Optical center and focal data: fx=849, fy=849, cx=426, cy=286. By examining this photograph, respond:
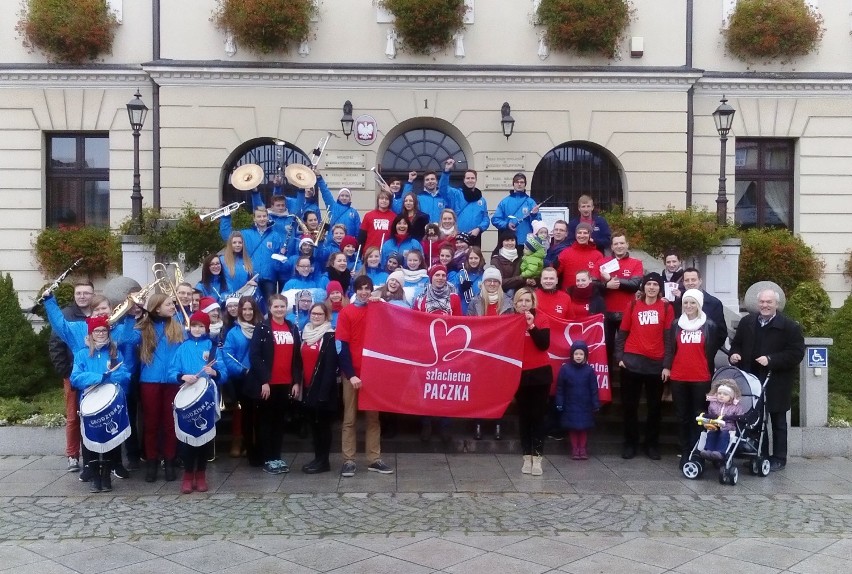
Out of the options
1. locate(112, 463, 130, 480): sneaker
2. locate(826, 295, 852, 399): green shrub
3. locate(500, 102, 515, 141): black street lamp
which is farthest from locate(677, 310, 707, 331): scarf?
locate(500, 102, 515, 141): black street lamp

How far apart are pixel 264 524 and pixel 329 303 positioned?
2.76 m

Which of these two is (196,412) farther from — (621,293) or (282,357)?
(621,293)

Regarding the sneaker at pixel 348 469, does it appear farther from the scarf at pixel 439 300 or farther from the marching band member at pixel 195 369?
the scarf at pixel 439 300

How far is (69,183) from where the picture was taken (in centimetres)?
1703

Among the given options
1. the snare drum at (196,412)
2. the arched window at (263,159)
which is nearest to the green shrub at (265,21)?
the arched window at (263,159)

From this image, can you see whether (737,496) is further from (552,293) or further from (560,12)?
(560,12)

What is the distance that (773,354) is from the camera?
8797mm

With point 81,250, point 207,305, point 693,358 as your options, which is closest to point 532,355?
point 693,358

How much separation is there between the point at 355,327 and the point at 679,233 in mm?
7539

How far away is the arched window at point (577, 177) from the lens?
17.0 m

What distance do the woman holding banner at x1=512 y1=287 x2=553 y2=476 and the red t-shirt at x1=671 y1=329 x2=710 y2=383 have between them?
139 centimetres

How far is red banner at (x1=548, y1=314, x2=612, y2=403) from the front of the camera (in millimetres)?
9469

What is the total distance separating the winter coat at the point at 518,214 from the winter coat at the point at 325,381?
4.28m

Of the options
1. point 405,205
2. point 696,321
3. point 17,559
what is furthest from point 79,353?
point 696,321
